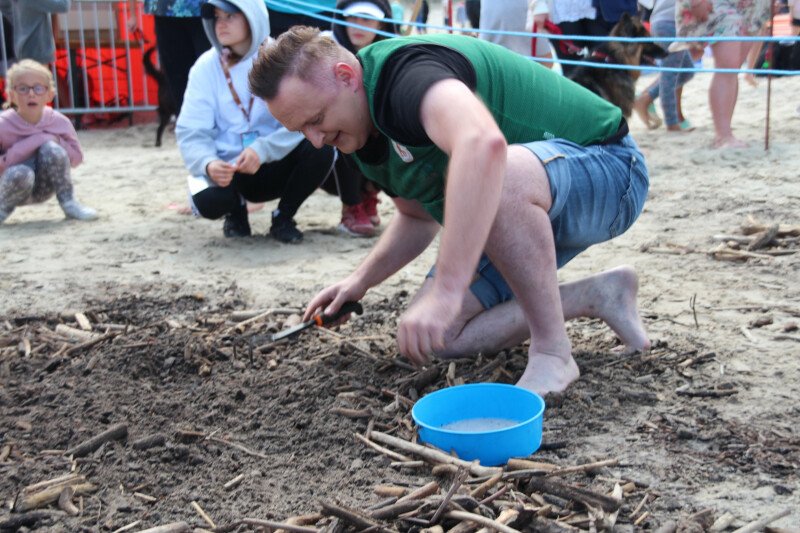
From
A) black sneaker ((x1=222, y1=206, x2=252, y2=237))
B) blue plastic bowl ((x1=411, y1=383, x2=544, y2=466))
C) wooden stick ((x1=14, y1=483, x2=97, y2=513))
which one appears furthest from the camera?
black sneaker ((x1=222, y1=206, x2=252, y2=237))

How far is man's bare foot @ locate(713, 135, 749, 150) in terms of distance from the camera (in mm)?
6750

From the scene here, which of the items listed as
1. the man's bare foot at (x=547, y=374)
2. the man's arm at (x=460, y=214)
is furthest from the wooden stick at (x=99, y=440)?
the man's bare foot at (x=547, y=374)

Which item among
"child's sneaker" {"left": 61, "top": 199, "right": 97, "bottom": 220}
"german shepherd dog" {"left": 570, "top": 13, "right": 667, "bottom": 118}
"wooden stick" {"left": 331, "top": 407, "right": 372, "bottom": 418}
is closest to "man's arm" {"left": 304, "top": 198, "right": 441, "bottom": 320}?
"wooden stick" {"left": 331, "top": 407, "right": 372, "bottom": 418}

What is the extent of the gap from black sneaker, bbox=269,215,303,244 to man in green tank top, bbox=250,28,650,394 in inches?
76.5

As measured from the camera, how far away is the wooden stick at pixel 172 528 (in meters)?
2.11

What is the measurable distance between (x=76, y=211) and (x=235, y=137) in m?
1.47

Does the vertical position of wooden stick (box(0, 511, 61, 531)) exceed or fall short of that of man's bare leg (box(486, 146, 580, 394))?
it falls short

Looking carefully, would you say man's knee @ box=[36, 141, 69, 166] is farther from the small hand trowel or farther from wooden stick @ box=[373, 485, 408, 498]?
wooden stick @ box=[373, 485, 408, 498]

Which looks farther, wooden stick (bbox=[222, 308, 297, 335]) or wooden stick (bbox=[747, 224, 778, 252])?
wooden stick (bbox=[747, 224, 778, 252])

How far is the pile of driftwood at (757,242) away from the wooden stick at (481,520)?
261cm

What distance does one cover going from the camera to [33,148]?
5.86 meters

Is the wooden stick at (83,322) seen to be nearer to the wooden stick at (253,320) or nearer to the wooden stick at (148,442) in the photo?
the wooden stick at (253,320)

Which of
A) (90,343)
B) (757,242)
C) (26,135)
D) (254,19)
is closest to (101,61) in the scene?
(26,135)

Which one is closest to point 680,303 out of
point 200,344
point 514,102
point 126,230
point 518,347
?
point 518,347
